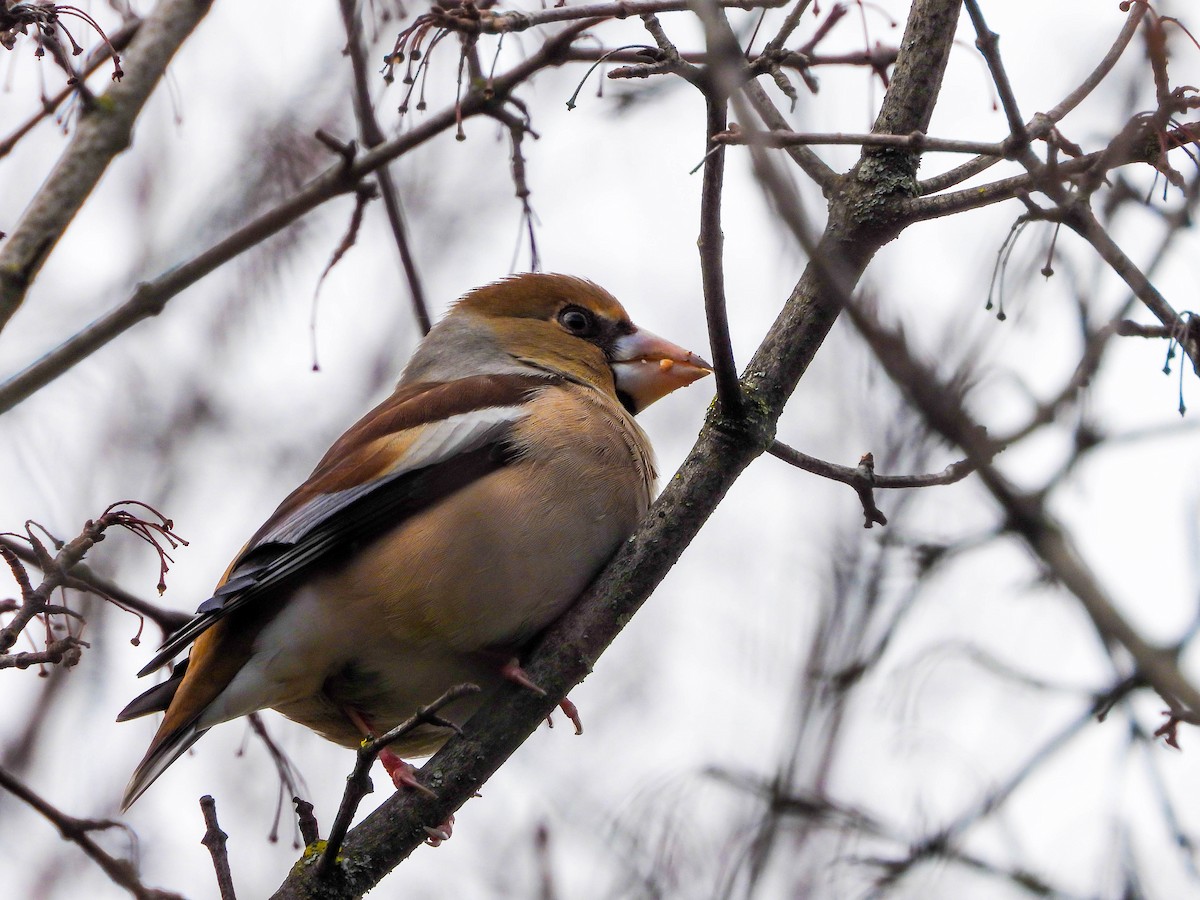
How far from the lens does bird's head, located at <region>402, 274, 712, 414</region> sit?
5.62m

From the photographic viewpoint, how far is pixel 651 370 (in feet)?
18.4

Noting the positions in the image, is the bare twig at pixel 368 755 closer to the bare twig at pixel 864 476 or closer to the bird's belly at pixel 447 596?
the bird's belly at pixel 447 596

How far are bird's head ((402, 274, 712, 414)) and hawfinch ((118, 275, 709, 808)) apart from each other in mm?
752

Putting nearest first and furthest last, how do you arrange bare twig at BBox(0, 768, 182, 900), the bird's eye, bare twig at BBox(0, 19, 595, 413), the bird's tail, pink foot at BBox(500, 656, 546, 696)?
bare twig at BBox(0, 768, 182, 900) < bare twig at BBox(0, 19, 595, 413) < pink foot at BBox(500, 656, 546, 696) < the bird's tail < the bird's eye

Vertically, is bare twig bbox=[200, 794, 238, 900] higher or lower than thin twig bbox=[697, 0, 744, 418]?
lower

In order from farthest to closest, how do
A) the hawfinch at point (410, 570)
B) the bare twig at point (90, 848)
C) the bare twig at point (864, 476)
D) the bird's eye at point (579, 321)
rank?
the bird's eye at point (579, 321)
the hawfinch at point (410, 570)
the bare twig at point (864, 476)
the bare twig at point (90, 848)

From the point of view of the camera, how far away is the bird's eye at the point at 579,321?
19.1ft

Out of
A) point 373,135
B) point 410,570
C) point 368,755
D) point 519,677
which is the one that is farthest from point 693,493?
point 373,135

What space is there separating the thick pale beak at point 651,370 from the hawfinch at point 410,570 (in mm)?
754

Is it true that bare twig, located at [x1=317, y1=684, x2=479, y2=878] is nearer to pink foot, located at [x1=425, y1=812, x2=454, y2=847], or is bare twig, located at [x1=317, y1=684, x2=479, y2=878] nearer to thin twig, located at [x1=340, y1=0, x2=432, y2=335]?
pink foot, located at [x1=425, y1=812, x2=454, y2=847]

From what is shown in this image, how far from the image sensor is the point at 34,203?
3.44m

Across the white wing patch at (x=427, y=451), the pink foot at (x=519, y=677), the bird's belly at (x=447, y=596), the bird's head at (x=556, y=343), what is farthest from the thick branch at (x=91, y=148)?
the bird's head at (x=556, y=343)

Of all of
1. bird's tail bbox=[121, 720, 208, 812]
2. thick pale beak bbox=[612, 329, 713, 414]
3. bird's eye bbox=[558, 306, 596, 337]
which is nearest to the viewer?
bird's tail bbox=[121, 720, 208, 812]

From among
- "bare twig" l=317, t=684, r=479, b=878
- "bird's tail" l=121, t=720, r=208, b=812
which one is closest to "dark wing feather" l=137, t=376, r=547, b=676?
"bird's tail" l=121, t=720, r=208, b=812
